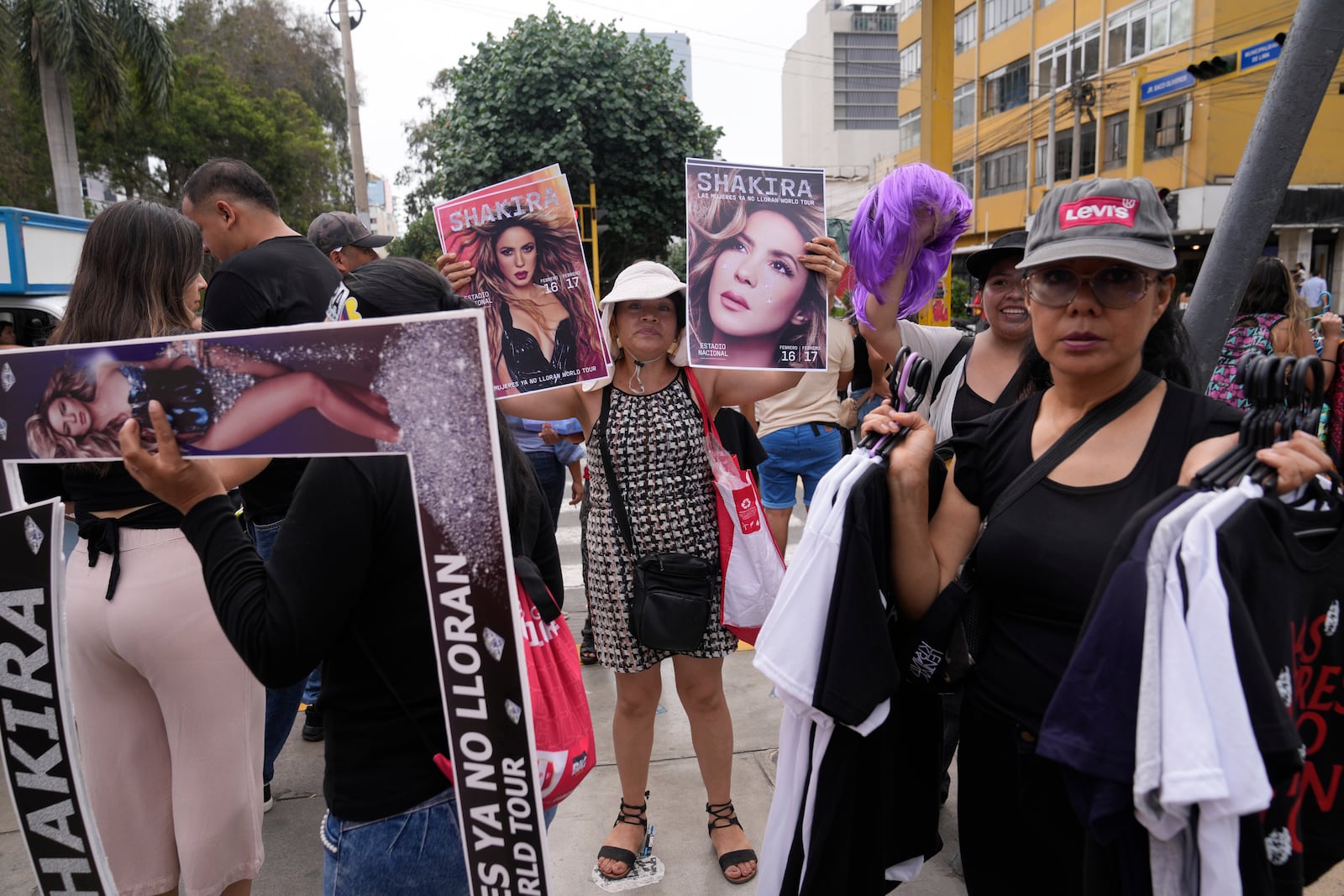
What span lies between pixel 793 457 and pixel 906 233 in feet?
8.01

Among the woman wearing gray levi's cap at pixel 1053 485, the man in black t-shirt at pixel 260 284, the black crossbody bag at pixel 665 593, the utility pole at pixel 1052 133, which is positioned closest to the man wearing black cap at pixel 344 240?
the man in black t-shirt at pixel 260 284

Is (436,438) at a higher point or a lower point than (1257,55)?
lower

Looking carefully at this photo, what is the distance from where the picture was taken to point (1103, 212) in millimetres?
1663

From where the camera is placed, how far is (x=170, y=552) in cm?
215

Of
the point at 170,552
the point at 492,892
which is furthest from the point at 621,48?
the point at 492,892

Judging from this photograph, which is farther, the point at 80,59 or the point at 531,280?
the point at 80,59

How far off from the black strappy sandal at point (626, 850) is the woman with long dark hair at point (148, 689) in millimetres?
1186

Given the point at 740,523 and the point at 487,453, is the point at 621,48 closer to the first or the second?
the point at 740,523

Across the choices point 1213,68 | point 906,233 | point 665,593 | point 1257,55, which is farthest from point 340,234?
point 1213,68

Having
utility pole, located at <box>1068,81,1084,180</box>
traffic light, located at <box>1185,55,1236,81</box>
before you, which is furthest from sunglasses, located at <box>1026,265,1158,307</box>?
utility pole, located at <box>1068,81,1084,180</box>

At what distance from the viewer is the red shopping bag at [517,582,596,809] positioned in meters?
1.77

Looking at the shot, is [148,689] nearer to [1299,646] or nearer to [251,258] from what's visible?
[251,258]

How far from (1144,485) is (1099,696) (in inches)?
16.9

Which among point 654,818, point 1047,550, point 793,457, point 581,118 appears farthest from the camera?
point 581,118
